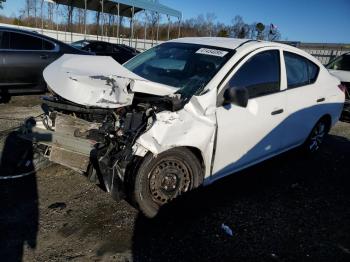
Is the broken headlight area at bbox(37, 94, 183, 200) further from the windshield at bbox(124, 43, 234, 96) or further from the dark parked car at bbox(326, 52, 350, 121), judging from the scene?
the dark parked car at bbox(326, 52, 350, 121)

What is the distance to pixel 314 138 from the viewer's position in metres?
5.55

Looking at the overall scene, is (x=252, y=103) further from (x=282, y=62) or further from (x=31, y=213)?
(x=31, y=213)

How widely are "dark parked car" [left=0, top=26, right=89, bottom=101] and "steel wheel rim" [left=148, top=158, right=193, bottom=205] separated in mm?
5269

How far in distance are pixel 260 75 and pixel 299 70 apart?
39.9 inches

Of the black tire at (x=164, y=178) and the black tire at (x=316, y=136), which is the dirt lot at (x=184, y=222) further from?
the black tire at (x=316, y=136)

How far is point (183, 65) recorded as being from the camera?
406cm

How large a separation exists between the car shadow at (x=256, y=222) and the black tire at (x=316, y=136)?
63cm

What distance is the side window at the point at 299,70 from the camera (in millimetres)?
4504

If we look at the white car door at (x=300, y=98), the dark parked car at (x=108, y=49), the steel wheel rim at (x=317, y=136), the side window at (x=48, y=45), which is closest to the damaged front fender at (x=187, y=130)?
the white car door at (x=300, y=98)

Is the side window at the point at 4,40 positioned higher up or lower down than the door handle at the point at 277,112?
higher up

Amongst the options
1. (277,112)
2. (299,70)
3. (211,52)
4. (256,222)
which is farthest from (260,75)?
(256,222)

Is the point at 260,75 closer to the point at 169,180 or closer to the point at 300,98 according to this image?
the point at 300,98

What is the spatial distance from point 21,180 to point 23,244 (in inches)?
50.8

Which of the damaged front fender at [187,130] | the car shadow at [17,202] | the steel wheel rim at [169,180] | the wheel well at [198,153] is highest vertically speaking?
the damaged front fender at [187,130]
